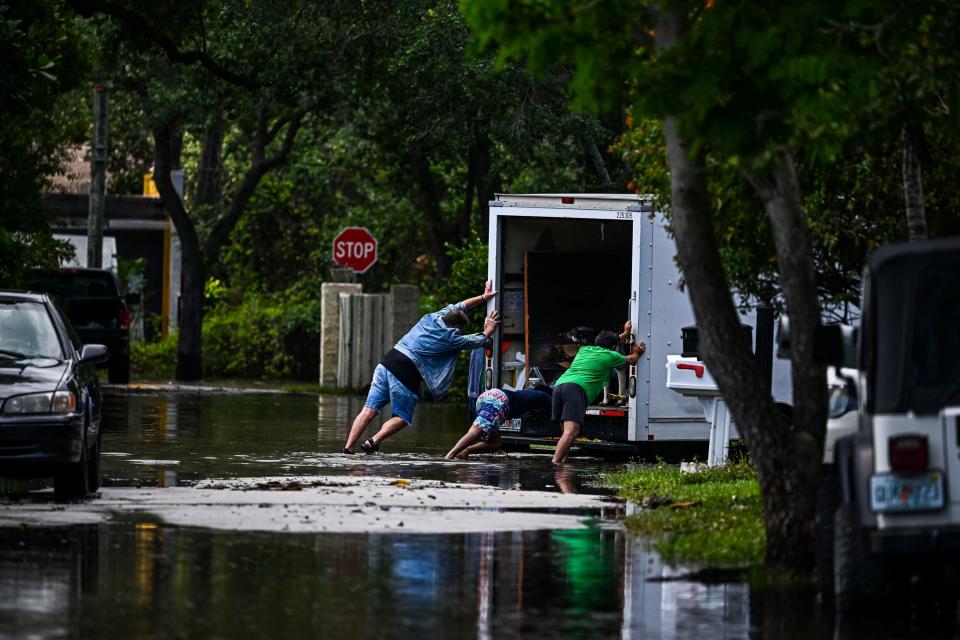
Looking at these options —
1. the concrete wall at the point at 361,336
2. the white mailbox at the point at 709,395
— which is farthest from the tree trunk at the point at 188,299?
the white mailbox at the point at 709,395

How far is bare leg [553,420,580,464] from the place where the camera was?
19.5 meters

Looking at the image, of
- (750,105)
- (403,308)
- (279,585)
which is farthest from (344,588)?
(403,308)

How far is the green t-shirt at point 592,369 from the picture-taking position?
772 inches

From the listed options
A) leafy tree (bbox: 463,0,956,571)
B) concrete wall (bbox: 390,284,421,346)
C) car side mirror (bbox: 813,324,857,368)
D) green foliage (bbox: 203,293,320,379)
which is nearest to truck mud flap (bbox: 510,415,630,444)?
leafy tree (bbox: 463,0,956,571)

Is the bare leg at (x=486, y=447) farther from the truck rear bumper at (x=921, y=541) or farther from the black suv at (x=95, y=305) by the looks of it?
the black suv at (x=95, y=305)

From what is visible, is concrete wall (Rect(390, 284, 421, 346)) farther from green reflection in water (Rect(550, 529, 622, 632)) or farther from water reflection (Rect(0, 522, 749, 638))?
water reflection (Rect(0, 522, 749, 638))

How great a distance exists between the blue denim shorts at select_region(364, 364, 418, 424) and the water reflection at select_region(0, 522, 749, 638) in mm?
7217

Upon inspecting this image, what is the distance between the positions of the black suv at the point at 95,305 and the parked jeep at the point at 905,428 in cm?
2512

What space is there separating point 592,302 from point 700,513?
9015mm

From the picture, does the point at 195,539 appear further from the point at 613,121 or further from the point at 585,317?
the point at 613,121

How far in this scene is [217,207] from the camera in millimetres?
47812

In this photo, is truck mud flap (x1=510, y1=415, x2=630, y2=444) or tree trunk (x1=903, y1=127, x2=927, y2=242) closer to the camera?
tree trunk (x1=903, y1=127, x2=927, y2=242)

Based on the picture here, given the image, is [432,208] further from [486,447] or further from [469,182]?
[486,447]

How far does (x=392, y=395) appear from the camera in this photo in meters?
20.2
